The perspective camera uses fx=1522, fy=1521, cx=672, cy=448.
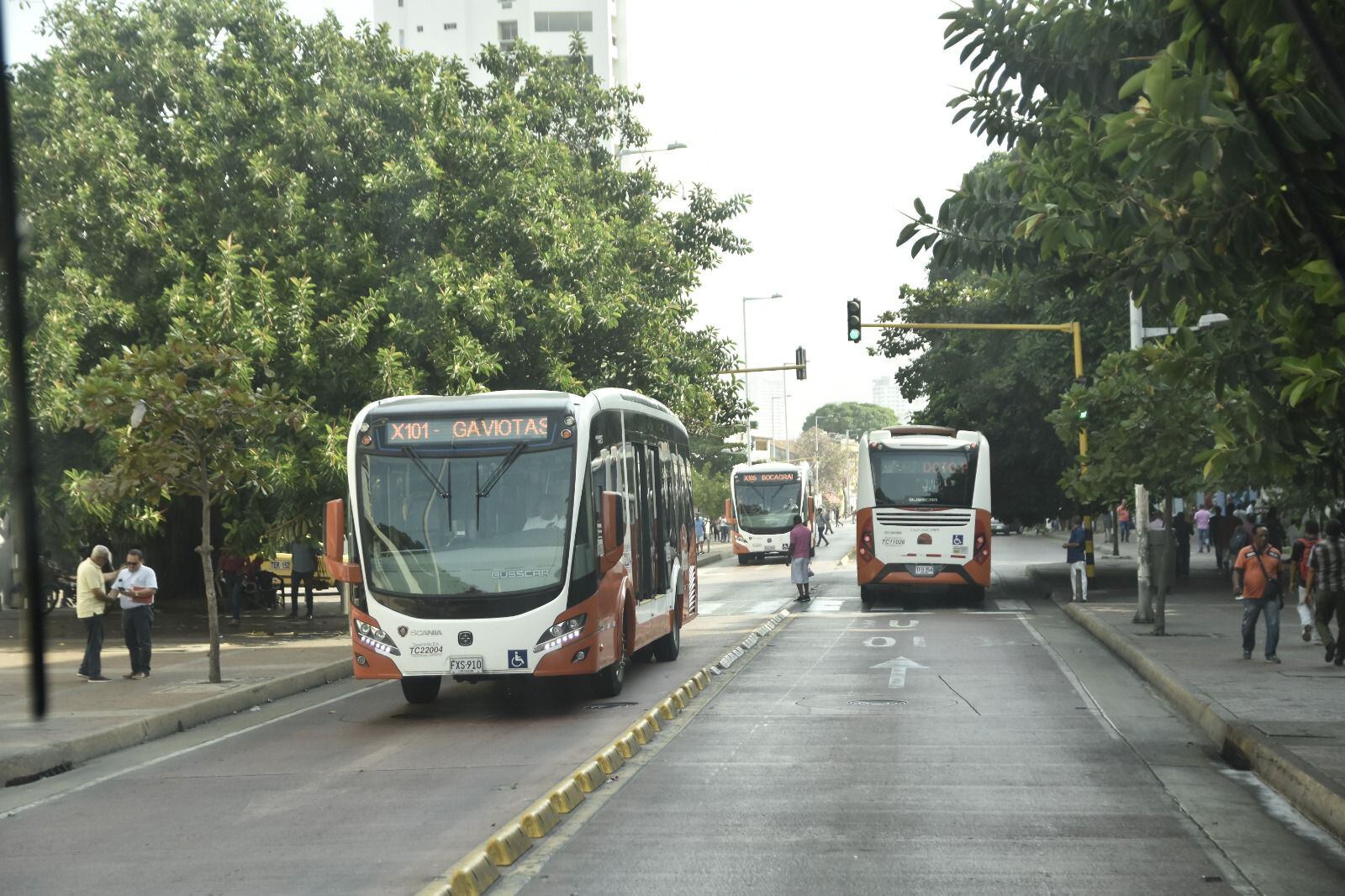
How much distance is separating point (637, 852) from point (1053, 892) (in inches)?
88.4

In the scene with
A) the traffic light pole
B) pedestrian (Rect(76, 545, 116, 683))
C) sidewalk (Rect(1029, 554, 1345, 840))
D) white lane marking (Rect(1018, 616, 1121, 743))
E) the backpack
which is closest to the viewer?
sidewalk (Rect(1029, 554, 1345, 840))

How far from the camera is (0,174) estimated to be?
2.12m

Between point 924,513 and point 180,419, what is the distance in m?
17.4

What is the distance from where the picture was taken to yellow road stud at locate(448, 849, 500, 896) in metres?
7.14

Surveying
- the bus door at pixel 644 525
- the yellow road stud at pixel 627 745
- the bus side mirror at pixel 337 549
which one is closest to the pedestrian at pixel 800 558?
the bus door at pixel 644 525

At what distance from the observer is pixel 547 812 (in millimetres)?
9086

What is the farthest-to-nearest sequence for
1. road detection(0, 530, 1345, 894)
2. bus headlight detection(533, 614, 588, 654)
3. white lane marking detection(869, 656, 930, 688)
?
white lane marking detection(869, 656, 930, 688), bus headlight detection(533, 614, 588, 654), road detection(0, 530, 1345, 894)

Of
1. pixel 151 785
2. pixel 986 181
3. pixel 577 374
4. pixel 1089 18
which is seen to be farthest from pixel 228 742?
pixel 577 374

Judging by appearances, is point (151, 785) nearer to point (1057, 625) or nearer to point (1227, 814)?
point (1227, 814)

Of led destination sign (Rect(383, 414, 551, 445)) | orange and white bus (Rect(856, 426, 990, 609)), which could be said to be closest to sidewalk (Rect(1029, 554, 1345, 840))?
orange and white bus (Rect(856, 426, 990, 609))

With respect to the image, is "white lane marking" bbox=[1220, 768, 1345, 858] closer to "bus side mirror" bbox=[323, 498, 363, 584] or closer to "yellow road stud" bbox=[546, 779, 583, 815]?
"yellow road stud" bbox=[546, 779, 583, 815]

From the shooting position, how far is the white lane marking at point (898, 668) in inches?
680

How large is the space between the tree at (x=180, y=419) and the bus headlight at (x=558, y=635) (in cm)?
494

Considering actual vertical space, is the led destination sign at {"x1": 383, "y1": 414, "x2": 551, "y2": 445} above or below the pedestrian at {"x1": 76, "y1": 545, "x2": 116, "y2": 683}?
above
